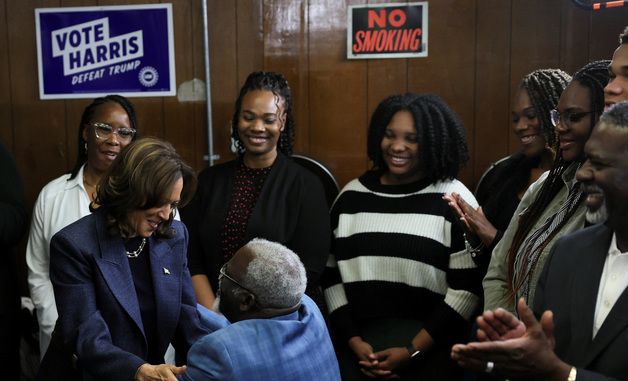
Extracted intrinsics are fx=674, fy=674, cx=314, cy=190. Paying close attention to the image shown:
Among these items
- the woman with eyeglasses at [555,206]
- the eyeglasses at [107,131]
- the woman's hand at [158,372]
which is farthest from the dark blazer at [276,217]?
the woman's hand at [158,372]

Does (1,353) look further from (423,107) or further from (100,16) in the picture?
(423,107)

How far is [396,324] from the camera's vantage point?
101 inches

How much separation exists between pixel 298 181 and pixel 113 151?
0.78m

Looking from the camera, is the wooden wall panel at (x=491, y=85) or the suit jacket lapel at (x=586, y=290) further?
the wooden wall panel at (x=491, y=85)

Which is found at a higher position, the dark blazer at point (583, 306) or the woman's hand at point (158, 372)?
the dark blazer at point (583, 306)

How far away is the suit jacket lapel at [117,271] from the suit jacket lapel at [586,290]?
1.21m

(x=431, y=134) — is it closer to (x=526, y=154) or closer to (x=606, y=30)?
(x=526, y=154)

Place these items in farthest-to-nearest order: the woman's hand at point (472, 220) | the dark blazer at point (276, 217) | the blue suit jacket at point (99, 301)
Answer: the dark blazer at point (276, 217), the woman's hand at point (472, 220), the blue suit jacket at point (99, 301)

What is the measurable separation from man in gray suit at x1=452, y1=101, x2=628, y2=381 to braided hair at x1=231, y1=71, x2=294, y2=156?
1567mm

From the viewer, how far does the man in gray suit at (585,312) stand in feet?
4.67

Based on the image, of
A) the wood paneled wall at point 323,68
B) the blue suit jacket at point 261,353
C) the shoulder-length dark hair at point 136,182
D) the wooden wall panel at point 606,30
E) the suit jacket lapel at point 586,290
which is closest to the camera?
the suit jacket lapel at point 586,290

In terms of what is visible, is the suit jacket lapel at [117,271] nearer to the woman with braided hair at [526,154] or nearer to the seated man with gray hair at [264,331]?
the seated man with gray hair at [264,331]

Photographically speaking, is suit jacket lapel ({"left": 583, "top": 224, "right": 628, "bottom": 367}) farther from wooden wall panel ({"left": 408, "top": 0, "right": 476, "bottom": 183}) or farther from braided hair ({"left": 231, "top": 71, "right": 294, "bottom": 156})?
wooden wall panel ({"left": 408, "top": 0, "right": 476, "bottom": 183})

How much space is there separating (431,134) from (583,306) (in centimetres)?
123
